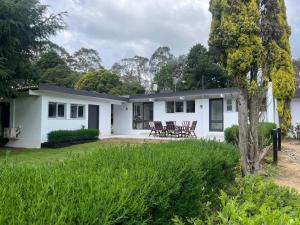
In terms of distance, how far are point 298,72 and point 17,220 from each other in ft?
159

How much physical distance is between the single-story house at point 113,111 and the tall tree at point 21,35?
110cm

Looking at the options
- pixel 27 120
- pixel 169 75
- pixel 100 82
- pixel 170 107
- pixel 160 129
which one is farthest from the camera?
pixel 169 75

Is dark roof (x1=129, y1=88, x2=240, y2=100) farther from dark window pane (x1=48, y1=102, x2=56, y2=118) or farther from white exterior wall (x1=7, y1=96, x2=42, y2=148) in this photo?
white exterior wall (x1=7, y1=96, x2=42, y2=148)

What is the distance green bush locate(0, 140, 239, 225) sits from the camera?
1.72m

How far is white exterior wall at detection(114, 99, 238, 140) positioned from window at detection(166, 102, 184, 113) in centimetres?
32

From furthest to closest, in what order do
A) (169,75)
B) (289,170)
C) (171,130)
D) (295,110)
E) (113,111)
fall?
1. (169,75)
2. (113,111)
3. (295,110)
4. (171,130)
5. (289,170)

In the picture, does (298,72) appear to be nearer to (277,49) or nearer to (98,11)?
(98,11)

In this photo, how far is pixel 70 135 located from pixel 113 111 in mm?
9735

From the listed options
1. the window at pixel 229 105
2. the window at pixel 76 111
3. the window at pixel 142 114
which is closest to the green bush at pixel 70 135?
the window at pixel 76 111

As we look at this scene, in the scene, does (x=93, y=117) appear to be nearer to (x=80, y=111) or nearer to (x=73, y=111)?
(x=80, y=111)

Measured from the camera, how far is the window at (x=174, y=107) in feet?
78.4

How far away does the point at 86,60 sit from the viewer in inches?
2395

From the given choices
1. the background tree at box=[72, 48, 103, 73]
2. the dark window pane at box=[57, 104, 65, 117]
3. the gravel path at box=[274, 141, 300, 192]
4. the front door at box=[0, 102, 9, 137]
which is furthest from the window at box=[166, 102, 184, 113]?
the background tree at box=[72, 48, 103, 73]

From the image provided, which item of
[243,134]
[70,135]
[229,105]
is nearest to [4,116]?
[70,135]
